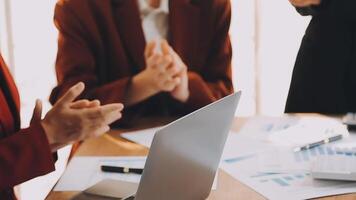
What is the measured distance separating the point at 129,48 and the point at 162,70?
21 centimetres

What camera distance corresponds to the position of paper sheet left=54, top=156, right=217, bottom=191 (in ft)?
3.26

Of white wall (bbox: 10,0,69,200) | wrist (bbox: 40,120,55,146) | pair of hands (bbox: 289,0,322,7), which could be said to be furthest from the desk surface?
white wall (bbox: 10,0,69,200)

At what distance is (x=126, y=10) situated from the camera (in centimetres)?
150

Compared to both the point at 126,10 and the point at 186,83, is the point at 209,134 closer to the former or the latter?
the point at 186,83

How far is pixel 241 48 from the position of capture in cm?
231

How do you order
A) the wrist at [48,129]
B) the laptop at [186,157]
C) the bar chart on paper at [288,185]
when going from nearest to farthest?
1. the laptop at [186,157]
2. the bar chart on paper at [288,185]
3. the wrist at [48,129]

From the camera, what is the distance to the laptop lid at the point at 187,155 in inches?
27.4

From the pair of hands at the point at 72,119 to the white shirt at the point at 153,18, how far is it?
49cm

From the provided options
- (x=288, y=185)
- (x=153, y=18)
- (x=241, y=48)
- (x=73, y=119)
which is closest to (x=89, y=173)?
(x=73, y=119)

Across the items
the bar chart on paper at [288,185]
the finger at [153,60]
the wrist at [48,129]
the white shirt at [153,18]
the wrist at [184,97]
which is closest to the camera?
the bar chart on paper at [288,185]

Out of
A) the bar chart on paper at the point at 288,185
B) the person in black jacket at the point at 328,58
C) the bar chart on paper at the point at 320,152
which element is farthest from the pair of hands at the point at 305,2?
the bar chart on paper at the point at 288,185

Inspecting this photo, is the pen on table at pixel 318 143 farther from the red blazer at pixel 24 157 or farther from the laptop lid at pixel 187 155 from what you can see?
the red blazer at pixel 24 157

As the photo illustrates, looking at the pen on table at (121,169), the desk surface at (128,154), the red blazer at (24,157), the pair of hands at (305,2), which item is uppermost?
the pair of hands at (305,2)

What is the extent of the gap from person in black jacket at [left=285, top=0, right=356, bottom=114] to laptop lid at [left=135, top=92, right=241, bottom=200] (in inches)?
25.4
